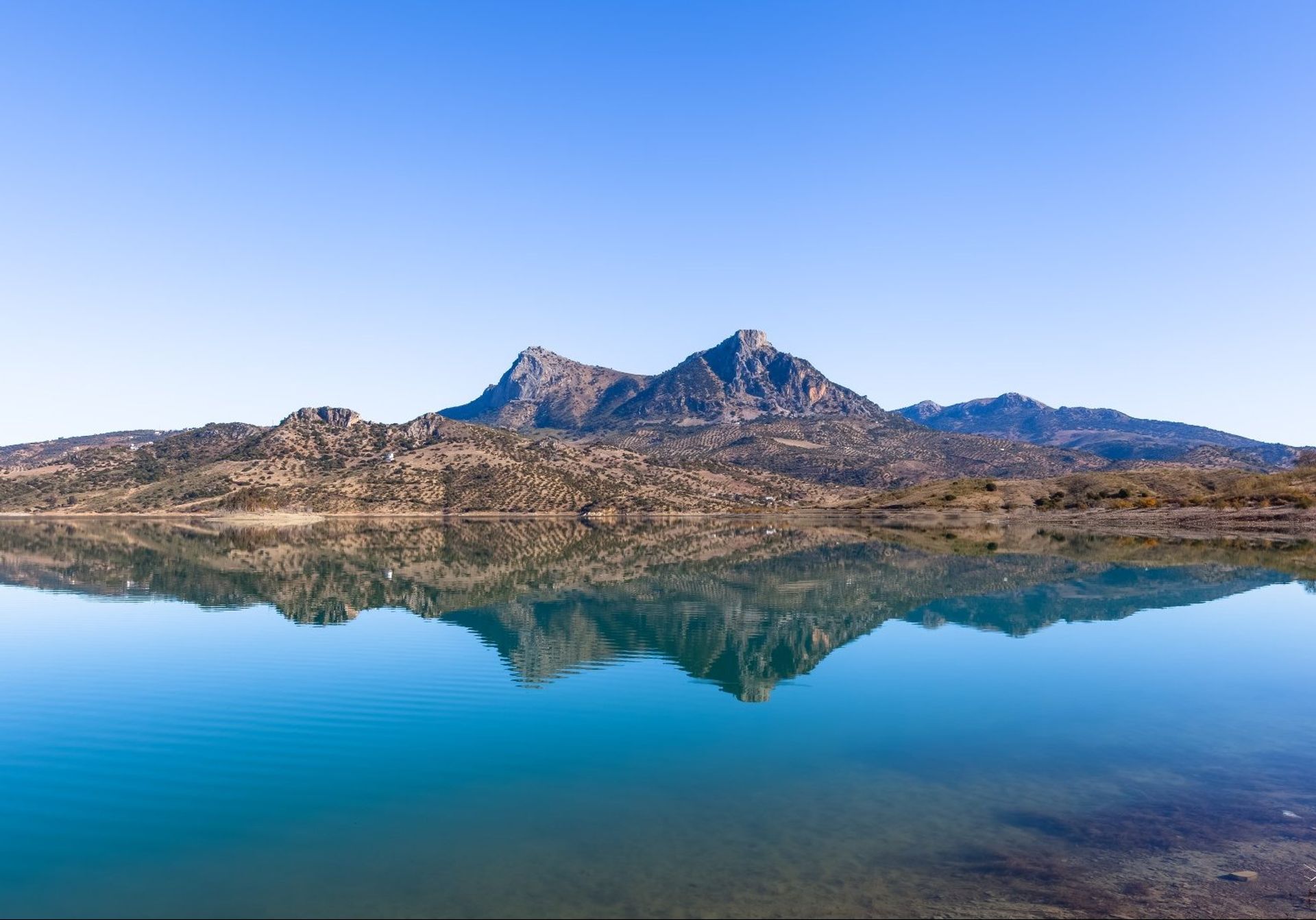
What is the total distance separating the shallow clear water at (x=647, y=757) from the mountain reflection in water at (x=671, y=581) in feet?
2.16

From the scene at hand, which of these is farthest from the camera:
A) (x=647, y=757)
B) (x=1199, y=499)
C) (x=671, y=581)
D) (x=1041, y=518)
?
(x=1041, y=518)

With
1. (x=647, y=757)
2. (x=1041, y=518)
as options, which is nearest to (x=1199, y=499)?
(x=1041, y=518)

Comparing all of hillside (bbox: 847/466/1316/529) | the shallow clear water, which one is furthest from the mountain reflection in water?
hillside (bbox: 847/466/1316/529)

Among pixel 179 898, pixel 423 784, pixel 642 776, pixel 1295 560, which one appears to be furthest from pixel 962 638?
pixel 1295 560

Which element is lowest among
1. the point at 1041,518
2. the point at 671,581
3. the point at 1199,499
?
the point at 671,581

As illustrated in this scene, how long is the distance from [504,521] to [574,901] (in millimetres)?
165668

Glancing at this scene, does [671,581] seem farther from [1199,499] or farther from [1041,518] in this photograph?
[1199,499]

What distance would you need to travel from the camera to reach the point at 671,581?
7419 cm

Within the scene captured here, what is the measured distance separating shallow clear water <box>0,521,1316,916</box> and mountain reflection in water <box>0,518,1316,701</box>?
0.66 meters

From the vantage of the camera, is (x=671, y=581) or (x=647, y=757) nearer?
(x=647, y=757)

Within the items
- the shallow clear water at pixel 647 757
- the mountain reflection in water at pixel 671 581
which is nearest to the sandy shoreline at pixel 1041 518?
the mountain reflection in water at pixel 671 581

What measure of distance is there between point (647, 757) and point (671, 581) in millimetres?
49983

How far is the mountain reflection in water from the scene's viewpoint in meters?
46.1

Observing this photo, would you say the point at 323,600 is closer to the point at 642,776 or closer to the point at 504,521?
the point at 642,776
